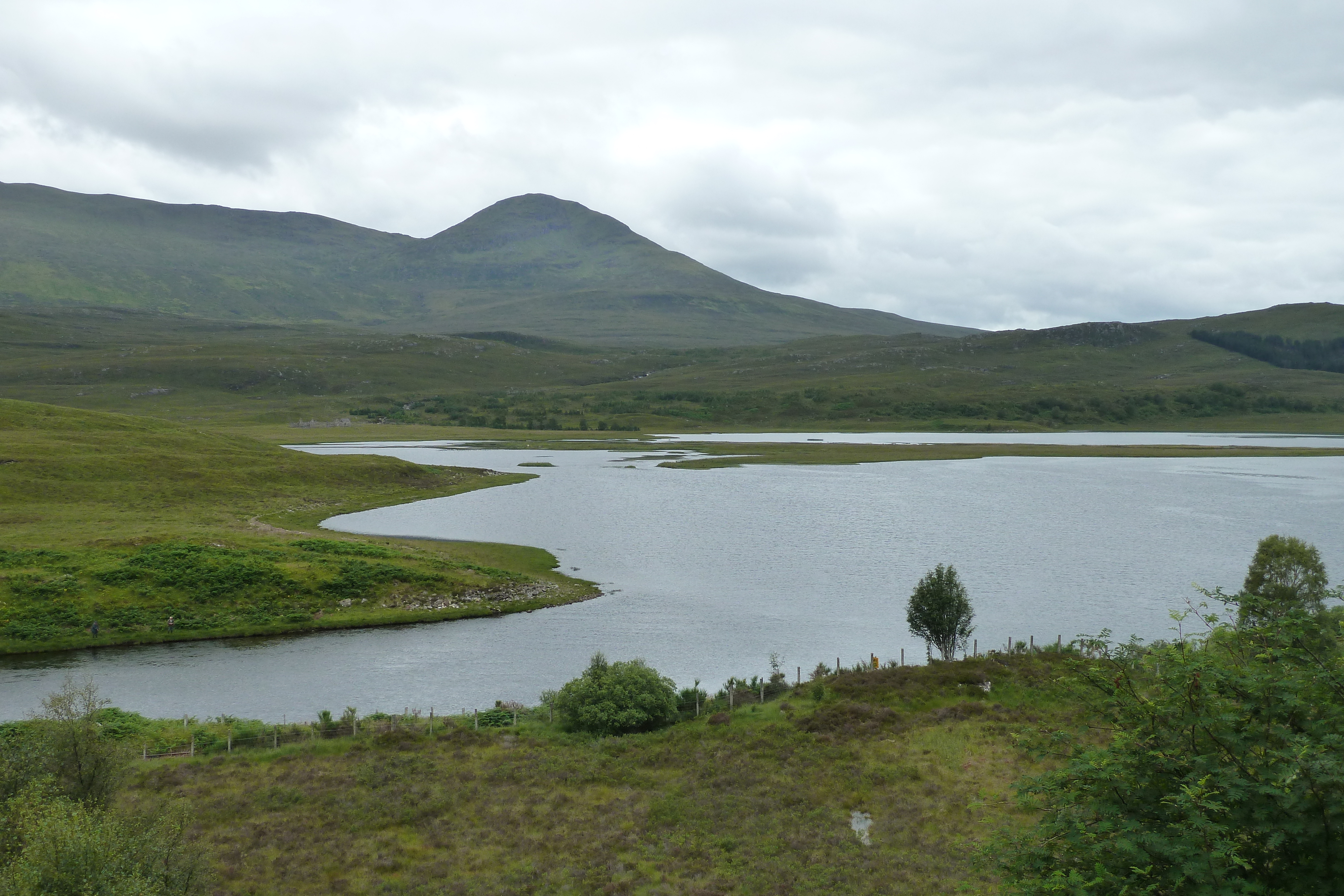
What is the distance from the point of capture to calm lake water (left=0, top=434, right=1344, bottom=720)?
191 feet

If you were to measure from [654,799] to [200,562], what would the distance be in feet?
182

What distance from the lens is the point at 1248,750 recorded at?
17094 mm

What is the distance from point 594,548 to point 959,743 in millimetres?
61462

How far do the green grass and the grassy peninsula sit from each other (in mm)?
28965

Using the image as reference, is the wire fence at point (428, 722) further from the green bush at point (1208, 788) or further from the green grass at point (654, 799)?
the green bush at point (1208, 788)

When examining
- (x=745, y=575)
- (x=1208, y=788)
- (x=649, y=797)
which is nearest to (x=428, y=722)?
(x=649, y=797)

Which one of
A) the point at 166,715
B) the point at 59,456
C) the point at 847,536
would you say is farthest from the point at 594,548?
the point at 59,456

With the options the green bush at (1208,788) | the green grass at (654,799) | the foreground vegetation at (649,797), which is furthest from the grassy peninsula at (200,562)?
the green bush at (1208,788)

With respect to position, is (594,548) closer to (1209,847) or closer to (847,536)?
(847,536)

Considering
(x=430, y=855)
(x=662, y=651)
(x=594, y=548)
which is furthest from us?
(x=594, y=548)

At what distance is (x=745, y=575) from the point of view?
85.5m

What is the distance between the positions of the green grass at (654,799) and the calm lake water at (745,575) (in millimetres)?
10829

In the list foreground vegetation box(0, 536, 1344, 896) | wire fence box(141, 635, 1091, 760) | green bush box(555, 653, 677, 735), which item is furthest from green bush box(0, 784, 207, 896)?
green bush box(555, 653, 677, 735)

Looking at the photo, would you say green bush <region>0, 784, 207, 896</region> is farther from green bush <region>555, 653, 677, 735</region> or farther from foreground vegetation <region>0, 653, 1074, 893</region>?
green bush <region>555, 653, 677, 735</region>
